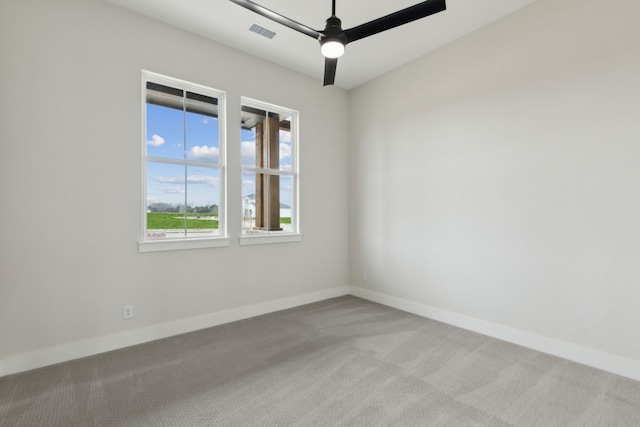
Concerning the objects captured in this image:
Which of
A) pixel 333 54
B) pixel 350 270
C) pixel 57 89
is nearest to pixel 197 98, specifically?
pixel 57 89

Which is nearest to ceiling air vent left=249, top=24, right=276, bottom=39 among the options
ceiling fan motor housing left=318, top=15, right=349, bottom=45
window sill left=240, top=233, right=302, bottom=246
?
ceiling fan motor housing left=318, top=15, right=349, bottom=45

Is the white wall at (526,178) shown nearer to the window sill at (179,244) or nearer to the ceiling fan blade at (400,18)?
the ceiling fan blade at (400,18)

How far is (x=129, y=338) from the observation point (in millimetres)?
2928

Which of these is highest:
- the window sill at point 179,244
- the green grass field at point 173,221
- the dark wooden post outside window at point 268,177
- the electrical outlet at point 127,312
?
the dark wooden post outside window at point 268,177

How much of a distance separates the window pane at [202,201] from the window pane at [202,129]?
0.16 metres

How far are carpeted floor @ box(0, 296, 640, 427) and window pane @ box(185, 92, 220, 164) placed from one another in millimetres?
1973

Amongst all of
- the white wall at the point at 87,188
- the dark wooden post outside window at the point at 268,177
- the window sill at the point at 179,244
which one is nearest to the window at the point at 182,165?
the window sill at the point at 179,244

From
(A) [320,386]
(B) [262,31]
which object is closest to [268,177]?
(B) [262,31]

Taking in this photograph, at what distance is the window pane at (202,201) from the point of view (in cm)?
342

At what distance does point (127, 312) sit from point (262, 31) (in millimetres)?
3144

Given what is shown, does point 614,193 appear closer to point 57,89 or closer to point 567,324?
point 567,324

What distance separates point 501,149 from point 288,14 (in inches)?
99.0

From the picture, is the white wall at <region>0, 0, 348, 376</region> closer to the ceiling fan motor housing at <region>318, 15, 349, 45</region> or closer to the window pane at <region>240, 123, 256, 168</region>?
the window pane at <region>240, 123, 256, 168</region>

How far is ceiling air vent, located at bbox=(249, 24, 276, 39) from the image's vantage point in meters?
3.19
